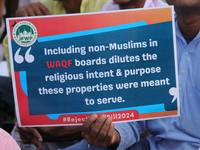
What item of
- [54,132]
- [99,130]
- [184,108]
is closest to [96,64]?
[99,130]

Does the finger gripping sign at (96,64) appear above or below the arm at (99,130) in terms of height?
above

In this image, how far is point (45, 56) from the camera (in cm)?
134

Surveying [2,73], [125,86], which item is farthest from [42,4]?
[125,86]

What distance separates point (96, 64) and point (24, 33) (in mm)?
381

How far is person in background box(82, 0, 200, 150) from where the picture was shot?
1.45 meters

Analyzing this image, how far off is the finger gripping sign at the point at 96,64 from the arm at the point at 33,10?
1.06m

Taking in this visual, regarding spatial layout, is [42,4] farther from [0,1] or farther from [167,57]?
[167,57]

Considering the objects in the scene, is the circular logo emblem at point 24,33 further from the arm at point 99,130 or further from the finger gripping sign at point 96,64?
the arm at point 99,130

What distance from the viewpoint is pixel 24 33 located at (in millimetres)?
1329

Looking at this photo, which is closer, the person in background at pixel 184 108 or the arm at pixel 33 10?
the person in background at pixel 184 108

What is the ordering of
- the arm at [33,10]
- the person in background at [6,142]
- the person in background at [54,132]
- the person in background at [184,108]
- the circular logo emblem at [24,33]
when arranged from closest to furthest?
the person in background at [6,142] → the circular logo emblem at [24,33] → the person in background at [184,108] → the person in background at [54,132] → the arm at [33,10]

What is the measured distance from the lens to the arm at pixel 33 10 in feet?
7.68

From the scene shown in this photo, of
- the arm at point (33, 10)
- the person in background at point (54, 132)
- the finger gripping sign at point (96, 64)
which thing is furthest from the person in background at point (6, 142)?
the arm at point (33, 10)

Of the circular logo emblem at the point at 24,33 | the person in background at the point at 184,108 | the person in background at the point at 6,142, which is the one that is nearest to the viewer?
the person in background at the point at 6,142
